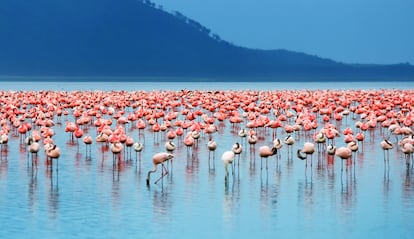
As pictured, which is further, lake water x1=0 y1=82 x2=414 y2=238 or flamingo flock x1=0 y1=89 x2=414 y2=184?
flamingo flock x1=0 y1=89 x2=414 y2=184

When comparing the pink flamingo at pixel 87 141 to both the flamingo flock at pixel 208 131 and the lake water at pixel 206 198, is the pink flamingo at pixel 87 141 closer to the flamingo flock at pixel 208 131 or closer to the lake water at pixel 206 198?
the flamingo flock at pixel 208 131

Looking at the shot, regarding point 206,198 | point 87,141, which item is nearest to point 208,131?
point 87,141

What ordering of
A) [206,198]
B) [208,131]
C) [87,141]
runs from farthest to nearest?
[208,131] → [87,141] → [206,198]

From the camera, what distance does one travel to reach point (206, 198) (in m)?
21.4

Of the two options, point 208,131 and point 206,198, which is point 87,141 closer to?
point 208,131

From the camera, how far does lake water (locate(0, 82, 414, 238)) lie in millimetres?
18375

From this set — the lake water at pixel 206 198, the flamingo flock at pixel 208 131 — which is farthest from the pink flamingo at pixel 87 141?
the lake water at pixel 206 198

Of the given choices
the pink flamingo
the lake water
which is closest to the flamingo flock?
the pink flamingo

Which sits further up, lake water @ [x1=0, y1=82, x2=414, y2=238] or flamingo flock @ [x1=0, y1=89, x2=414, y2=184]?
flamingo flock @ [x1=0, y1=89, x2=414, y2=184]

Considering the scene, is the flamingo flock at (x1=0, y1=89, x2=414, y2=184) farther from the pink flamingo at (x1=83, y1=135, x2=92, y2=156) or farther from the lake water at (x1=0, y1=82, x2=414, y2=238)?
Result: the lake water at (x1=0, y1=82, x2=414, y2=238)

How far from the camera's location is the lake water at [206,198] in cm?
1838

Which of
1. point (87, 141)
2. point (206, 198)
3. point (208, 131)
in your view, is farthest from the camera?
point (208, 131)

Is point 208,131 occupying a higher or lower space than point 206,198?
higher

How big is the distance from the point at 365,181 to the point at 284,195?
3001mm
